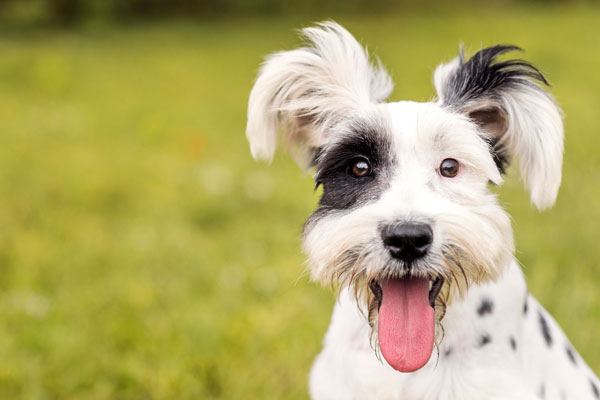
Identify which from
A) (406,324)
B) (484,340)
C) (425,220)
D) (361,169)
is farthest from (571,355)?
(361,169)

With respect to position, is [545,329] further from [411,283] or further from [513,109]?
[513,109]

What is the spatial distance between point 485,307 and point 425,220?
24.5 inches

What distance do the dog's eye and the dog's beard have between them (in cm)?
38

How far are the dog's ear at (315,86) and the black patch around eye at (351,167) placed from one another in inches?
7.4

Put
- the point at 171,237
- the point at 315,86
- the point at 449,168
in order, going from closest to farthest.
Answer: the point at 449,168
the point at 315,86
the point at 171,237

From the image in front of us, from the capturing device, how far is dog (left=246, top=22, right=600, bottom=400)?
2.53m

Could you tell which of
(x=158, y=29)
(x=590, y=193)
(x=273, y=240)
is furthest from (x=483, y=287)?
(x=158, y=29)

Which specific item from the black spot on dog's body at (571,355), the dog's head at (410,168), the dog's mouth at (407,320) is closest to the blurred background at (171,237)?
the dog's head at (410,168)

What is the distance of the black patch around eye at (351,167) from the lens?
8.91 ft

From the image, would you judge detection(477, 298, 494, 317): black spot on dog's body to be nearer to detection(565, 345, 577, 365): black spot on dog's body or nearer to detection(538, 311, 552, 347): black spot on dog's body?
detection(538, 311, 552, 347): black spot on dog's body

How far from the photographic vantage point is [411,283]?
2.64 metres

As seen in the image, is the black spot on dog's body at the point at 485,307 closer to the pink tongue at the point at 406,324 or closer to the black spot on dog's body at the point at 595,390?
the pink tongue at the point at 406,324

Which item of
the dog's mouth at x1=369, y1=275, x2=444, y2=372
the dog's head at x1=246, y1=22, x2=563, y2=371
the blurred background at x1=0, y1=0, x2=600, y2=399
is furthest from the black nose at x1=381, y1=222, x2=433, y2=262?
the blurred background at x1=0, y1=0, x2=600, y2=399

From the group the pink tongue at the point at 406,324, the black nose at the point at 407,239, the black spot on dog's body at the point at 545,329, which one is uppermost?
the black nose at the point at 407,239
